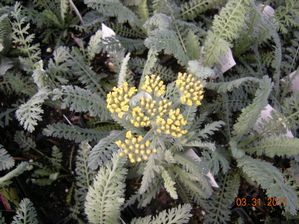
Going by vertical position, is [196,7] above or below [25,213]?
above

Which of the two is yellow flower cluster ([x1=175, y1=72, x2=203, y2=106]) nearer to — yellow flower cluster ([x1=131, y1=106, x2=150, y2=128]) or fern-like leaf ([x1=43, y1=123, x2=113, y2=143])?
yellow flower cluster ([x1=131, y1=106, x2=150, y2=128])

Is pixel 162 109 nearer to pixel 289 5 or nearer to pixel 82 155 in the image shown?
pixel 82 155

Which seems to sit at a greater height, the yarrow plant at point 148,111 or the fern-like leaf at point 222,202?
the yarrow plant at point 148,111

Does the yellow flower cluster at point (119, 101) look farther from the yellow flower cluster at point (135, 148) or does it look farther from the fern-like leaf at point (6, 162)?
the fern-like leaf at point (6, 162)

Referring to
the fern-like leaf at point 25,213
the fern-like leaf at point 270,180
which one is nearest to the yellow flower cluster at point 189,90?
the fern-like leaf at point 270,180

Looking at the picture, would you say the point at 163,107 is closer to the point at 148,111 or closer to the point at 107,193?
the point at 148,111

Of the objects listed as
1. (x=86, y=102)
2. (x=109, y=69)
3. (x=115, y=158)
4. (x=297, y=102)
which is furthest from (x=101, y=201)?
(x=297, y=102)

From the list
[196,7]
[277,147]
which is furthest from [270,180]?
[196,7]

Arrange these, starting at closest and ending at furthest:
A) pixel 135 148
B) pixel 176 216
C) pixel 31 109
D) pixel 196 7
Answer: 1. pixel 135 148
2. pixel 176 216
3. pixel 31 109
4. pixel 196 7
